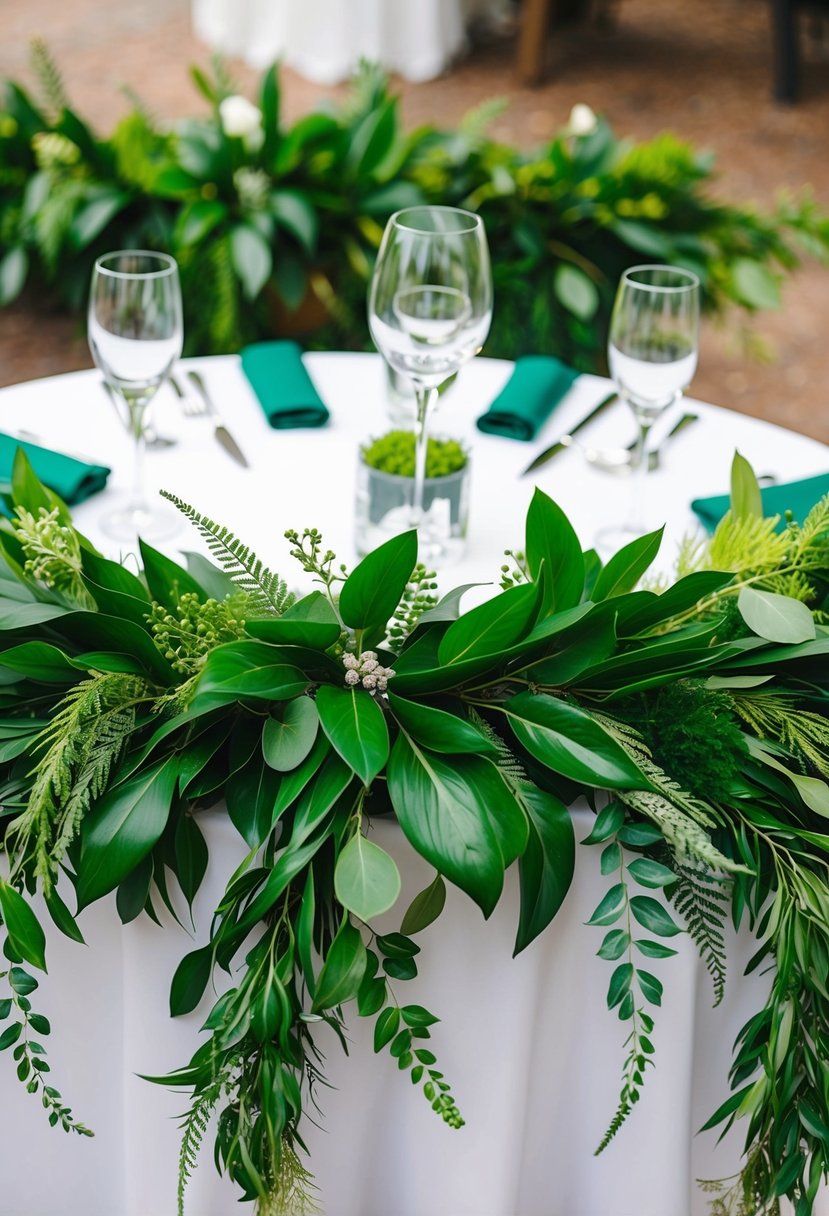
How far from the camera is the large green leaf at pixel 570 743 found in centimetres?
83

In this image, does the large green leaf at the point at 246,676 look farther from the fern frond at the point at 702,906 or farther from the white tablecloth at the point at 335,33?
the white tablecloth at the point at 335,33

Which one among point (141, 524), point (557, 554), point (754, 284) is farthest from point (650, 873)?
point (754, 284)

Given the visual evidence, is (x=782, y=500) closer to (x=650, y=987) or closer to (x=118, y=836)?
(x=650, y=987)

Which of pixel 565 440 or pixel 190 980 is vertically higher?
pixel 565 440

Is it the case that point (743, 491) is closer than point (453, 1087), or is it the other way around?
point (453, 1087)

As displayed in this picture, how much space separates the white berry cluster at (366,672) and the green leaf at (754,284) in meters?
2.21

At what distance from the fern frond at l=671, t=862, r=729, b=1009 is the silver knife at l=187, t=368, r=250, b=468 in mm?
750

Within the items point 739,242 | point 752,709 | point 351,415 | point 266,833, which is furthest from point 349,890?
point 739,242

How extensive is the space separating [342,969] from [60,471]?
710mm

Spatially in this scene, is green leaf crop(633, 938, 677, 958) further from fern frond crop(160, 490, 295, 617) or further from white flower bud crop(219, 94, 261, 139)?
white flower bud crop(219, 94, 261, 139)

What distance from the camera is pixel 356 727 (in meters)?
0.84

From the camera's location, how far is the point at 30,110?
114 inches

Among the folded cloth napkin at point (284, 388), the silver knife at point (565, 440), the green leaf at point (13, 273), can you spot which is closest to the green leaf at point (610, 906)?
the silver knife at point (565, 440)

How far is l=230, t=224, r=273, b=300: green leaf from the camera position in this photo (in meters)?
2.54
